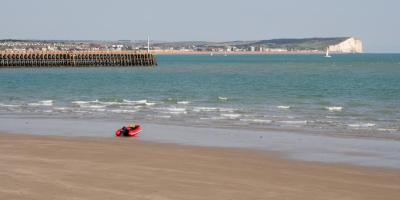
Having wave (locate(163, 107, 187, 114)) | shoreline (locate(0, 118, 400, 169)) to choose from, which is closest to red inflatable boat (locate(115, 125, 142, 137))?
shoreline (locate(0, 118, 400, 169))

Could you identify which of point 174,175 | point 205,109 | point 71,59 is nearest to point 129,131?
point 174,175

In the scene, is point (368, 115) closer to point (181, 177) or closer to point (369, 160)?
point (369, 160)

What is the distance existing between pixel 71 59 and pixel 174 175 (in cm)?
9045

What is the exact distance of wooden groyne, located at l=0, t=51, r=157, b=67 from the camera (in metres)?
98.0

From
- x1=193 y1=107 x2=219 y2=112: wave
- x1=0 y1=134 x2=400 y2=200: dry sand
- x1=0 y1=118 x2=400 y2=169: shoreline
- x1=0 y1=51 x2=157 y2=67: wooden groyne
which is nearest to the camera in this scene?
x1=0 y1=134 x2=400 y2=200: dry sand

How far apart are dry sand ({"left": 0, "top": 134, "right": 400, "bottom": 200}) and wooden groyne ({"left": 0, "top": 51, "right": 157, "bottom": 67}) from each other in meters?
82.9

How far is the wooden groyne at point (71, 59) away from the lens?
9800cm

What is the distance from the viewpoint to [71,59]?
10188cm

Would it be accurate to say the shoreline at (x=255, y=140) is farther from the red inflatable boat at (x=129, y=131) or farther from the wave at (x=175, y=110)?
the wave at (x=175, y=110)

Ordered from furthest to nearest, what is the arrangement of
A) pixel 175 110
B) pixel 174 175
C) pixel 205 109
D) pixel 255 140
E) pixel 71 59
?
pixel 71 59
pixel 205 109
pixel 175 110
pixel 255 140
pixel 174 175

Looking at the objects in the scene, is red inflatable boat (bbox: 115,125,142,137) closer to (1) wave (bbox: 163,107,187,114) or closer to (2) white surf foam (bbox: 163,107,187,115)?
(2) white surf foam (bbox: 163,107,187,115)

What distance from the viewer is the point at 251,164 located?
15.2m

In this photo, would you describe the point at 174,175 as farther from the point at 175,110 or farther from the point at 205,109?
the point at 205,109

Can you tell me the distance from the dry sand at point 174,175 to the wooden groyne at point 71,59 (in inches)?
3263
